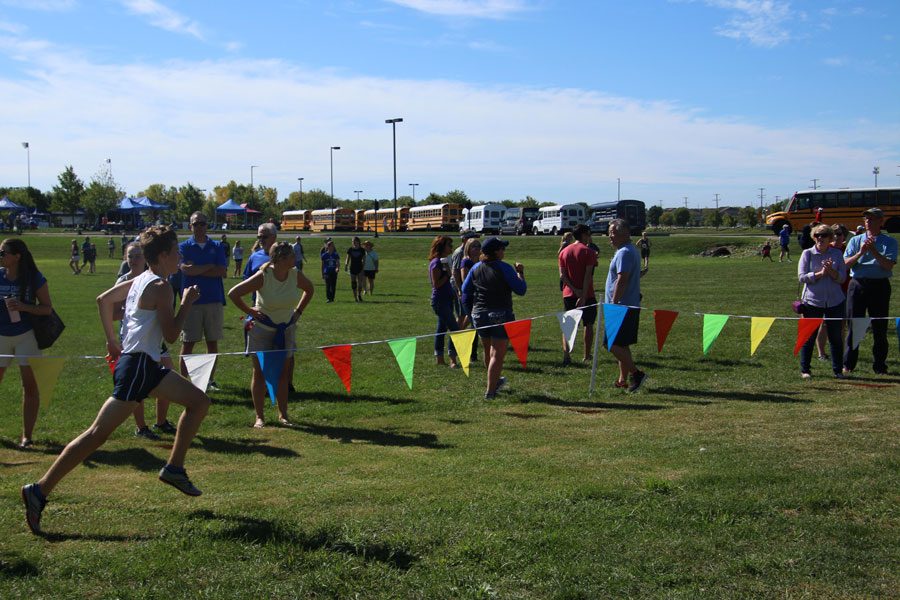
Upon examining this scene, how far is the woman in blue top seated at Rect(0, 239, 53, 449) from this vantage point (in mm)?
6934

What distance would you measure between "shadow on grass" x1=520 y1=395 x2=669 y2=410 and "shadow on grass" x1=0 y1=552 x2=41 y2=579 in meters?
5.68

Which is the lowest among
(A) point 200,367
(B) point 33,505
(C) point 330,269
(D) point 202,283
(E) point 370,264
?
(B) point 33,505

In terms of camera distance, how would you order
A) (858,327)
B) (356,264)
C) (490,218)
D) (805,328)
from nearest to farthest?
1. (858,327)
2. (805,328)
3. (356,264)
4. (490,218)

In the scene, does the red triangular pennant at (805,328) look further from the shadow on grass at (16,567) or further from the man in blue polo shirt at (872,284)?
the shadow on grass at (16,567)

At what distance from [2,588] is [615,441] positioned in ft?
15.3

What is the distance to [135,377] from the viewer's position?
5047 mm

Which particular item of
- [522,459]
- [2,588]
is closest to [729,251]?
[522,459]

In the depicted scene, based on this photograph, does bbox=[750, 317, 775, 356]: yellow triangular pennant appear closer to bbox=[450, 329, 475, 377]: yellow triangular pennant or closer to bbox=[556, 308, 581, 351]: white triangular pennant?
bbox=[556, 308, 581, 351]: white triangular pennant

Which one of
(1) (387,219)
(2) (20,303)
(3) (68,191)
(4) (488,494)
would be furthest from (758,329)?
(3) (68,191)

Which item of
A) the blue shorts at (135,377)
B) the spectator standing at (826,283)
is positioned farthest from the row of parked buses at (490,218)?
the blue shorts at (135,377)

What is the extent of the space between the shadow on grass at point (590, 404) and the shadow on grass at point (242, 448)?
2.99 m

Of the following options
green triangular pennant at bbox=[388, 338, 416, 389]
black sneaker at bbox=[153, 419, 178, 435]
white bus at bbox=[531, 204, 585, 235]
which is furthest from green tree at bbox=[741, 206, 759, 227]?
black sneaker at bbox=[153, 419, 178, 435]

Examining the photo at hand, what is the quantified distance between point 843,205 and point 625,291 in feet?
153

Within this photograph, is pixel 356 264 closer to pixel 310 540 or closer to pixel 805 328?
pixel 805 328
